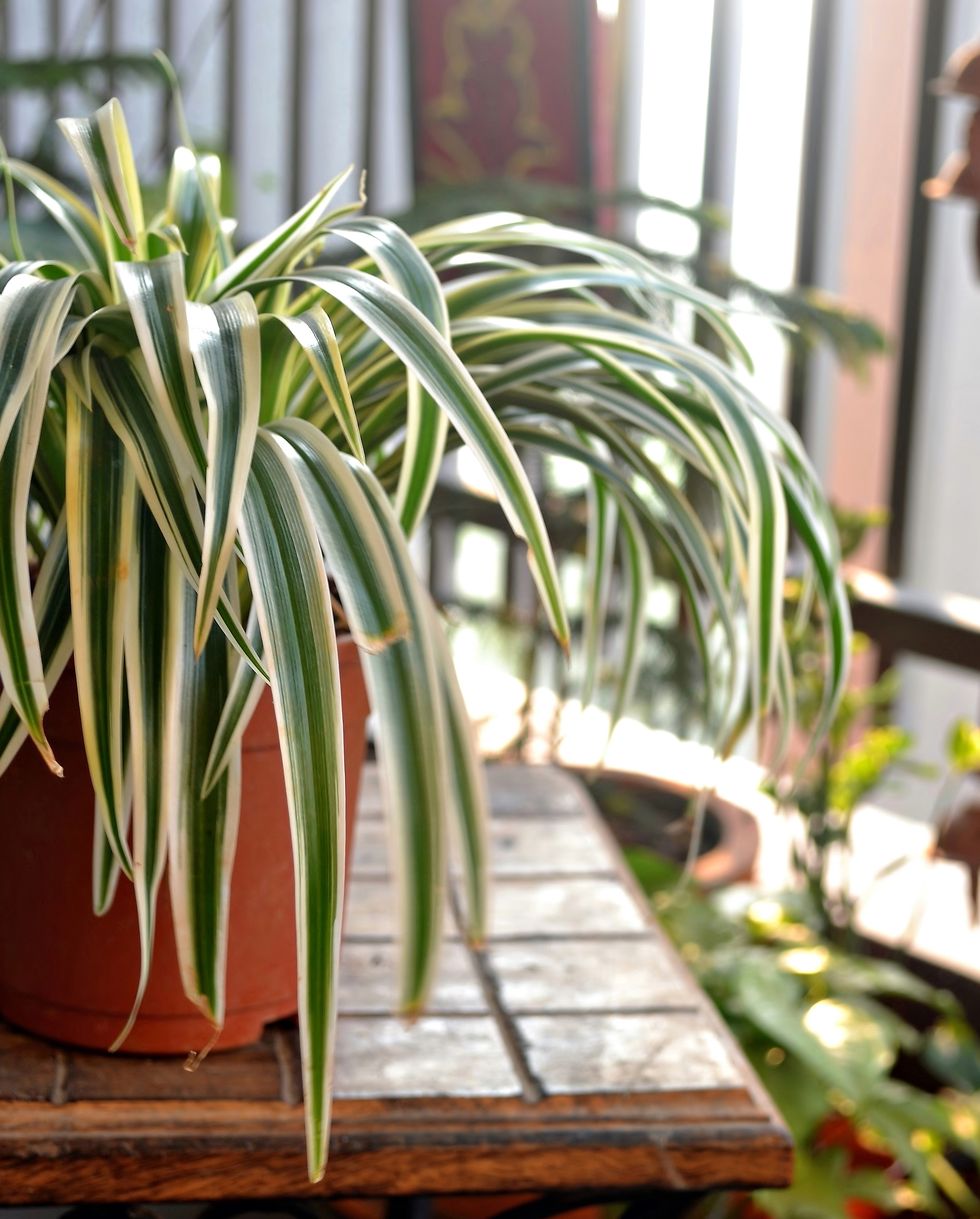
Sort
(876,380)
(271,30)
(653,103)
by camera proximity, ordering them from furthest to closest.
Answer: (876,380) < (271,30) < (653,103)

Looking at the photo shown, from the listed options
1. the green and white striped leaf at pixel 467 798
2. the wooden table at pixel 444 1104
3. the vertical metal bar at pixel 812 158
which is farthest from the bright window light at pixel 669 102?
the green and white striped leaf at pixel 467 798

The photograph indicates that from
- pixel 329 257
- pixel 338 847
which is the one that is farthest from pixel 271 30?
pixel 338 847

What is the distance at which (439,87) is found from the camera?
226cm

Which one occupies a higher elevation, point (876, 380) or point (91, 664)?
point (91, 664)

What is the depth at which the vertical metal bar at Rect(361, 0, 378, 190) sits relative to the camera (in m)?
2.36

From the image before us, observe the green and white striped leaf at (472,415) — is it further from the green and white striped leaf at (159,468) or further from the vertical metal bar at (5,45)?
the vertical metal bar at (5,45)

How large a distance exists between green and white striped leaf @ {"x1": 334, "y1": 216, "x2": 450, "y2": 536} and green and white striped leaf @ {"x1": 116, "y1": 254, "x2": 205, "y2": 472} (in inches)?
3.8

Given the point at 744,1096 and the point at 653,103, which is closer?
the point at 744,1096

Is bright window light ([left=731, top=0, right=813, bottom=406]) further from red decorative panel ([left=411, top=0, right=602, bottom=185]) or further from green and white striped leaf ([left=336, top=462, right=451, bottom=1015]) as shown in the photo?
green and white striped leaf ([left=336, top=462, right=451, bottom=1015])

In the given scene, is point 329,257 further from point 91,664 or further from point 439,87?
point 439,87

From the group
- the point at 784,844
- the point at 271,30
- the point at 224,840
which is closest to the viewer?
the point at 224,840

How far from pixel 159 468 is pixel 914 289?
5.80ft

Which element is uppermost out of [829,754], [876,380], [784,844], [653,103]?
[653,103]

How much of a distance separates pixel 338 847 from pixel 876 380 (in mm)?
2697
